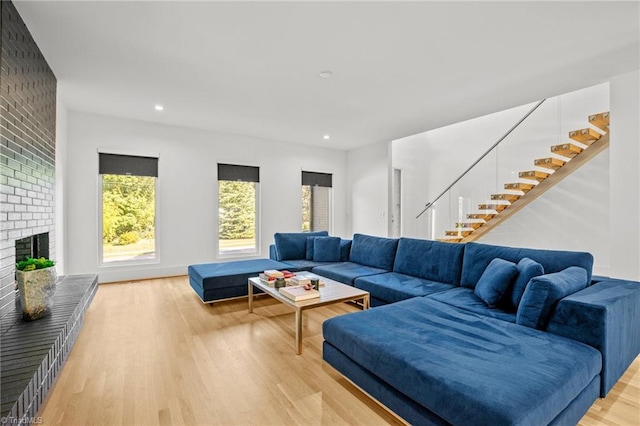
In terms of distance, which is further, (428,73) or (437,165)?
(437,165)

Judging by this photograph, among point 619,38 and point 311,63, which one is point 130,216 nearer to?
point 311,63

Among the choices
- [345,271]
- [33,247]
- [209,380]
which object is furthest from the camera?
[345,271]

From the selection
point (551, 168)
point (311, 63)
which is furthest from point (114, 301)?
point (551, 168)

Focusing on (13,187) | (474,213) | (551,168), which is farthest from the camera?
(474,213)

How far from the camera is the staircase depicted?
4.25 m

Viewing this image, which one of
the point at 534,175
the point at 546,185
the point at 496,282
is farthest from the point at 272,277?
the point at 546,185

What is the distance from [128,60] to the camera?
9.84 feet

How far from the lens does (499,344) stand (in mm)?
1784

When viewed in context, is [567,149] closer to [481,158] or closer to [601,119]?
[601,119]

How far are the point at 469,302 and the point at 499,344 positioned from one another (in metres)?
→ 0.89

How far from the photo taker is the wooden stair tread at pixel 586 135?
4133 mm

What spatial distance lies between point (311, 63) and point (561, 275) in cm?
281

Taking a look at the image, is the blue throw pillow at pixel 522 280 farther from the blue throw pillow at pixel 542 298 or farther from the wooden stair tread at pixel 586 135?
the wooden stair tread at pixel 586 135

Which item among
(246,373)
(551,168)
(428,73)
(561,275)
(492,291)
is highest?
(428,73)
